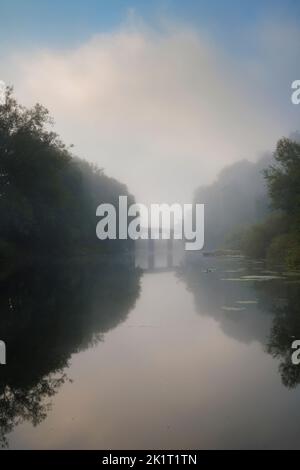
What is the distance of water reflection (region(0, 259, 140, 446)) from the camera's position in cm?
585

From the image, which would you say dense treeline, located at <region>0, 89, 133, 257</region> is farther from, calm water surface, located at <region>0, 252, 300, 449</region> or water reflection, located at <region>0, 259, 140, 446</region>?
calm water surface, located at <region>0, 252, 300, 449</region>

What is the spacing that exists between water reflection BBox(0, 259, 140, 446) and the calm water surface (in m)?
0.02

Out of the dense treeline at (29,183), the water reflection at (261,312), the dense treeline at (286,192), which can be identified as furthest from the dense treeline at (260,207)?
the dense treeline at (29,183)

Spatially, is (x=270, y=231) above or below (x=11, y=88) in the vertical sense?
below

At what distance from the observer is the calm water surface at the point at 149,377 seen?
4785 mm

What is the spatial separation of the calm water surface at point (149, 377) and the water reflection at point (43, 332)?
0.08ft

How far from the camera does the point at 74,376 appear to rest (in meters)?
6.93

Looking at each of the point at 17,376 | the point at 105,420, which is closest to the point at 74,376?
the point at 17,376

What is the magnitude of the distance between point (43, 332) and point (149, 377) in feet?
12.6

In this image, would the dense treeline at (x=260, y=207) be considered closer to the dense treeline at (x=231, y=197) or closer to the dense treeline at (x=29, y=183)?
the dense treeline at (x=231, y=197)

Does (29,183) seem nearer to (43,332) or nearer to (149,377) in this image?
(43,332)

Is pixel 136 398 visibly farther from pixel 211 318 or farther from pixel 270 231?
pixel 270 231

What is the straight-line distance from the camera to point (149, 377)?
6855mm

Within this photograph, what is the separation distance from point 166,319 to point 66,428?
7.29 metres
